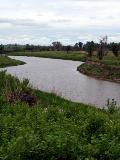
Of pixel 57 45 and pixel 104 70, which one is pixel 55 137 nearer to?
pixel 104 70

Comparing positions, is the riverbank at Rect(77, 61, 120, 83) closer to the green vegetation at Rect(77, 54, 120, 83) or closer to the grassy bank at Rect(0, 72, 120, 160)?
the green vegetation at Rect(77, 54, 120, 83)

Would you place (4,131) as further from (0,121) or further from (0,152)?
(0,152)

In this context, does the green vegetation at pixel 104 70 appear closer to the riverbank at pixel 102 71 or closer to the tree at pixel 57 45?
the riverbank at pixel 102 71

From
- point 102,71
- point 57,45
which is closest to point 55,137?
point 102,71

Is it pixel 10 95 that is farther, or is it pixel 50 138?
pixel 10 95

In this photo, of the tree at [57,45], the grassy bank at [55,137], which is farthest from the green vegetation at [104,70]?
the tree at [57,45]

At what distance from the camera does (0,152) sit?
1073cm

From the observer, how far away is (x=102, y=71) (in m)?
64.6

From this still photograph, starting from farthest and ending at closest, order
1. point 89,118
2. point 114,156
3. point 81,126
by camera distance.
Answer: point 89,118
point 81,126
point 114,156

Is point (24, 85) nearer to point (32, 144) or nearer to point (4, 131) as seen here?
point (4, 131)

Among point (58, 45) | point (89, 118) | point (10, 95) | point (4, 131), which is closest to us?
point (4, 131)

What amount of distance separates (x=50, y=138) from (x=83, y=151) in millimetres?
881

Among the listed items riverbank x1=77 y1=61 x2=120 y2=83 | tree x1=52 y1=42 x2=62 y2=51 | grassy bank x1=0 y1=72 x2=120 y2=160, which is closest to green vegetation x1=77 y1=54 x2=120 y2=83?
riverbank x1=77 y1=61 x2=120 y2=83

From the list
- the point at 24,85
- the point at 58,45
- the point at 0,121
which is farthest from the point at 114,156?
the point at 58,45
